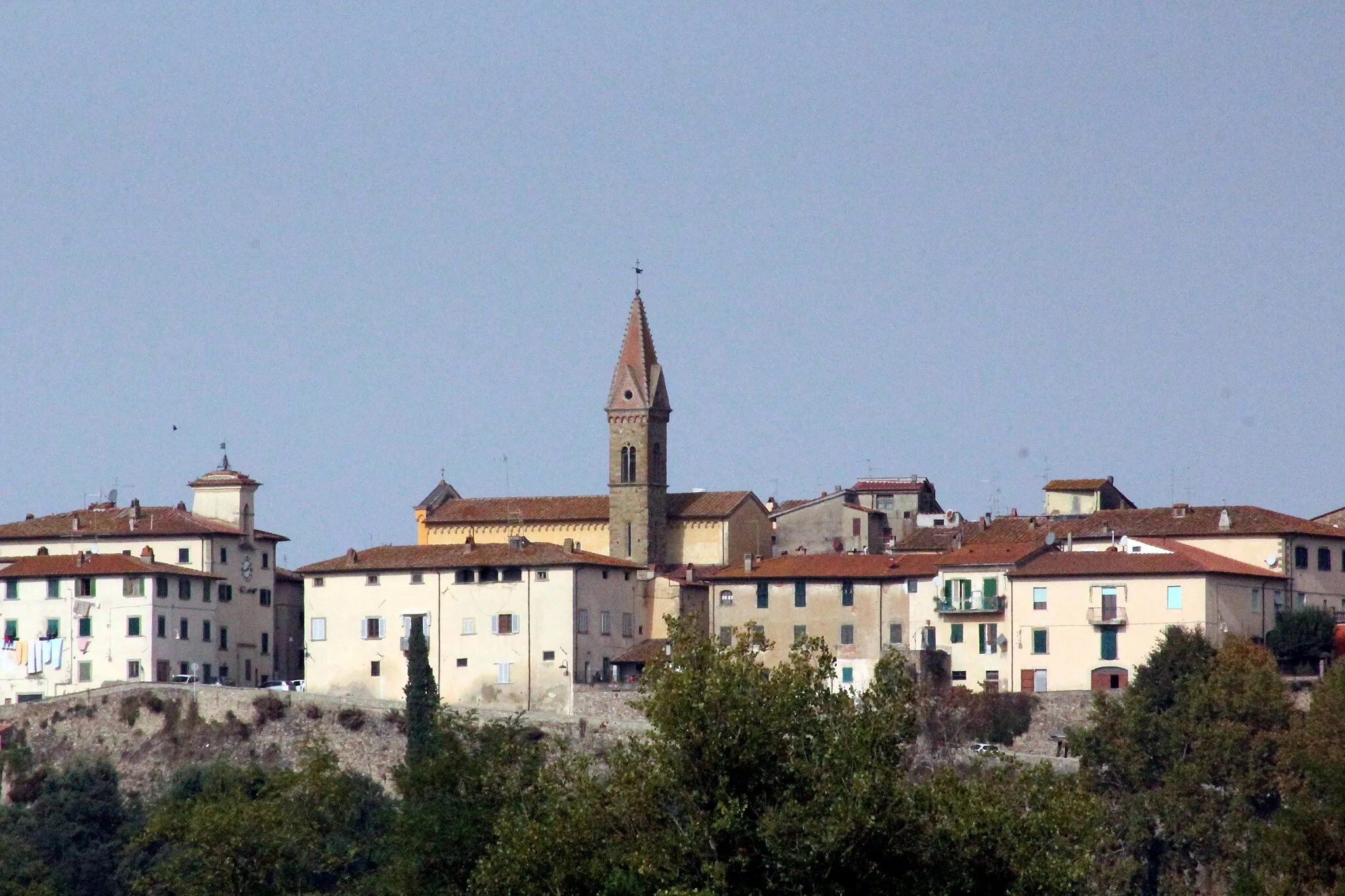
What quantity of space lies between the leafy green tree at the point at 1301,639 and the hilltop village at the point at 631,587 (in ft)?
4.06

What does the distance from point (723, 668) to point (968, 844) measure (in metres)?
4.62

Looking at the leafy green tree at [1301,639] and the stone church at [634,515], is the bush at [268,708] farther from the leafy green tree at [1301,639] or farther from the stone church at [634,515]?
the leafy green tree at [1301,639]

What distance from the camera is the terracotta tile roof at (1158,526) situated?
89.4 metres

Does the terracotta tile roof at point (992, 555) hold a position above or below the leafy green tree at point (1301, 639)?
above

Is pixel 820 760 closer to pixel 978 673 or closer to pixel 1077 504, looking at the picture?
pixel 978 673

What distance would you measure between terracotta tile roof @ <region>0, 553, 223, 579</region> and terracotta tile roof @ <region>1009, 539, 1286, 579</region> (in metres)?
26.9

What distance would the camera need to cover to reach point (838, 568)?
91.0 metres

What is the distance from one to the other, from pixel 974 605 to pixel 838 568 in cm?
517

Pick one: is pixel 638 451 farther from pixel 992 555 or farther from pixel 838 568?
pixel 992 555

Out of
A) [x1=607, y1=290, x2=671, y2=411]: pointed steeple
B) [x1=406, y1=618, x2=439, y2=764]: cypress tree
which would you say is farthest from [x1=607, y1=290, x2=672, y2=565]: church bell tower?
[x1=406, y1=618, x2=439, y2=764]: cypress tree

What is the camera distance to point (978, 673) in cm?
8738

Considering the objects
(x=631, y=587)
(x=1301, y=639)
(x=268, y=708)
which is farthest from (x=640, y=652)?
(x=1301, y=639)

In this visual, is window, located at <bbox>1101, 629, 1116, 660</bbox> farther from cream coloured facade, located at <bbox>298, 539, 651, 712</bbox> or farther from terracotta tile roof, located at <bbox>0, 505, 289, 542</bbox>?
terracotta tile roof, located at <bbox>0, 505, 289, 542</bbox>

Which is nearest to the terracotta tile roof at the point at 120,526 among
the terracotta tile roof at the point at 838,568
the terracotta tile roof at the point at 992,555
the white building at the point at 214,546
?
the white building at the point at 214,546
